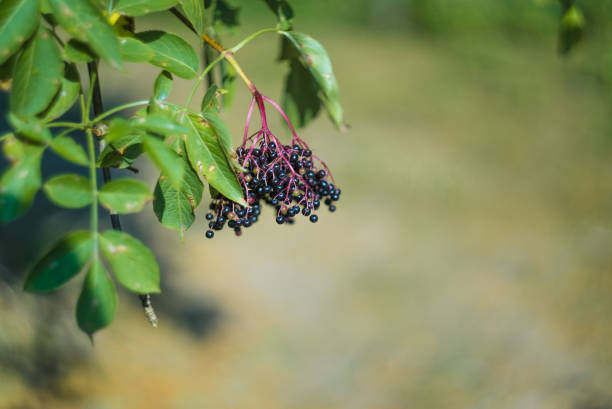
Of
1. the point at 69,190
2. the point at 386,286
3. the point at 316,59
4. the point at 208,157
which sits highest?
the point at 386,286

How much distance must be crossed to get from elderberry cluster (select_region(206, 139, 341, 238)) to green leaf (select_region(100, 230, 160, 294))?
0.97ft

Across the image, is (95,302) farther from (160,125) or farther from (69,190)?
(160,125)

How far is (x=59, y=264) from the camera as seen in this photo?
910 millimetres

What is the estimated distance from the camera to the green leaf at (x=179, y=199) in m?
1.11

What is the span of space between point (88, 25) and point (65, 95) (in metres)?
0.19

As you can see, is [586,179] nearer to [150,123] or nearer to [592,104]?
[592,104]

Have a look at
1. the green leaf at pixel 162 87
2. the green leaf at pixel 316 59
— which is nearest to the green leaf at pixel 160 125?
the green leaf at pixel 162 87

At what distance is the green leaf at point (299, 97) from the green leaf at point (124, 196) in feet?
2.54

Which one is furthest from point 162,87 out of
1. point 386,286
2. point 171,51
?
point 386,286

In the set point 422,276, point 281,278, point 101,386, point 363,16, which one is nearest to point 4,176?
point 101,386

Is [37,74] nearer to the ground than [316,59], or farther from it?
nearer to the ground

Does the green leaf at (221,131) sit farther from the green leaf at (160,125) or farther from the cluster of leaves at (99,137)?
the green leaf at (160,125)

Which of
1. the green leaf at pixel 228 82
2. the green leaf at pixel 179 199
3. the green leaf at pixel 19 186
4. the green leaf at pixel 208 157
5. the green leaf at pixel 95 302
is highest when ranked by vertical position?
the green leaf at pixel 228 82

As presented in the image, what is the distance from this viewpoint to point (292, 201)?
4.42 ft
